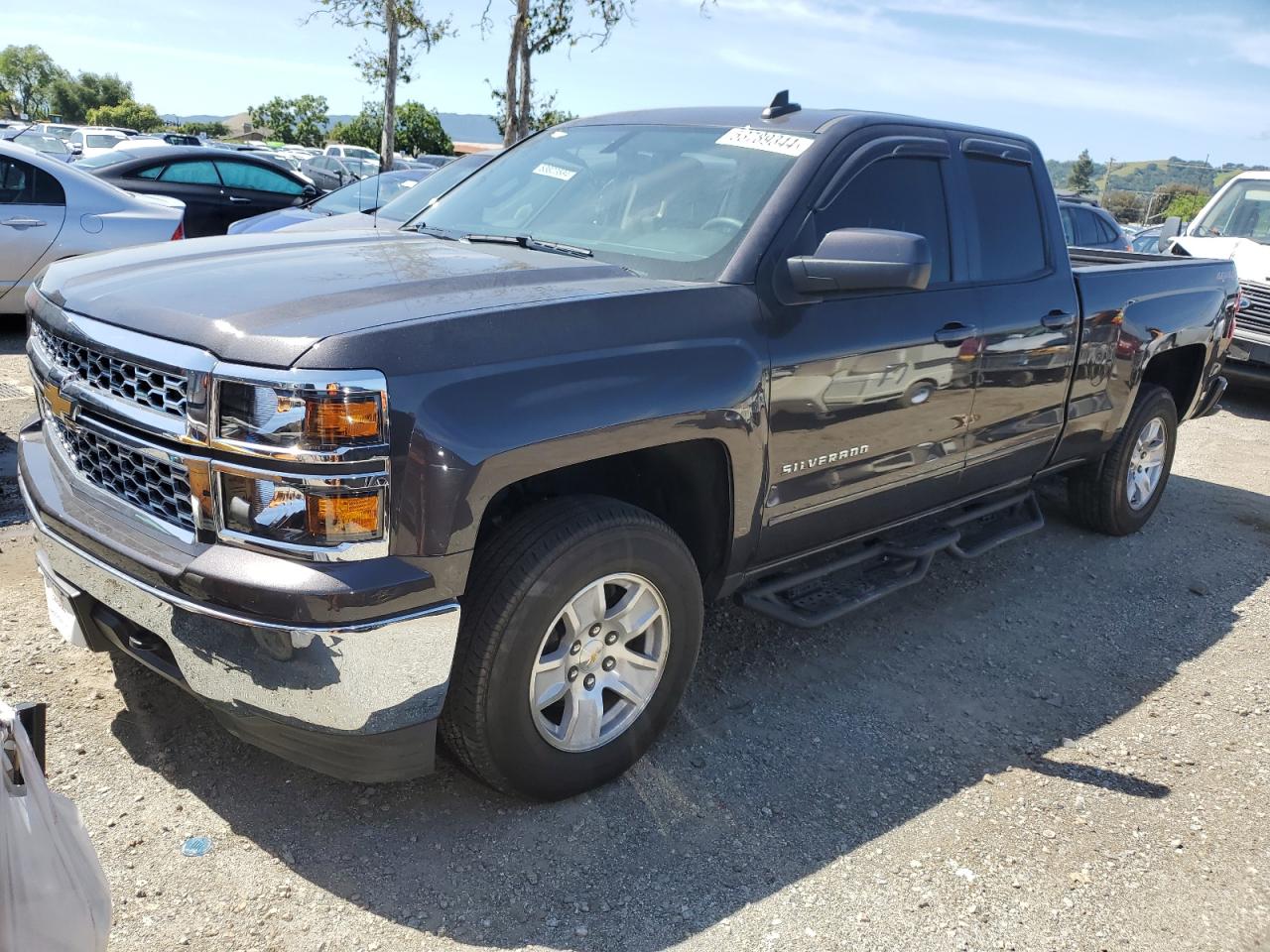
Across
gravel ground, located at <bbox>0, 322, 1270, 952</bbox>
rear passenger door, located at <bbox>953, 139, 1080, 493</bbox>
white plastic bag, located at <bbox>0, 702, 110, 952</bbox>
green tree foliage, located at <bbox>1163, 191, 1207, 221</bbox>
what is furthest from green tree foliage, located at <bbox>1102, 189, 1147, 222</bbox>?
white plastic bag, located at <bbox>0, 702, 110, 952</bbox>

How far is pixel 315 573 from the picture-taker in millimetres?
2365

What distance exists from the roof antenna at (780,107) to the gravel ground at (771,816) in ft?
6.39

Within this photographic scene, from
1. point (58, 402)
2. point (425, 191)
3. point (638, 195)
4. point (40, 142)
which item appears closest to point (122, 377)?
point (58, 402)

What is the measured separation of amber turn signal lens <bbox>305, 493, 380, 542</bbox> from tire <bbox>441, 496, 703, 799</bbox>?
39cm

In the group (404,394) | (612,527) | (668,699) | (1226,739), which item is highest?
(404,394)

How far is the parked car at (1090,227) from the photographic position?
1052cm

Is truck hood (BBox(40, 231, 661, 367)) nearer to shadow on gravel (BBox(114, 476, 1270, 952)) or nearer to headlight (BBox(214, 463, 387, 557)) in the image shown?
headlight (BBox(214, 463, 387, 557))

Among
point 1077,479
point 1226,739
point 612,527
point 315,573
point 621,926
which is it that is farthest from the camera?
point 1077,479

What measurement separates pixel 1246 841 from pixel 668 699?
1765 millimetres

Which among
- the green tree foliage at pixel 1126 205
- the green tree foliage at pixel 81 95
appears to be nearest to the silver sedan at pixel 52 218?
the green tree foliage at pixel 1126 205

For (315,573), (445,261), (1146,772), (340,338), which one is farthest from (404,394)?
(1146,772)

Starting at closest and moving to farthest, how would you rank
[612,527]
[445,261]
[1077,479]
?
[612,527]
[445,261]
[1077,479]

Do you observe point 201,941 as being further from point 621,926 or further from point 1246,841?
point 1246,841

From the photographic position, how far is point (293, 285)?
2.75 metres
